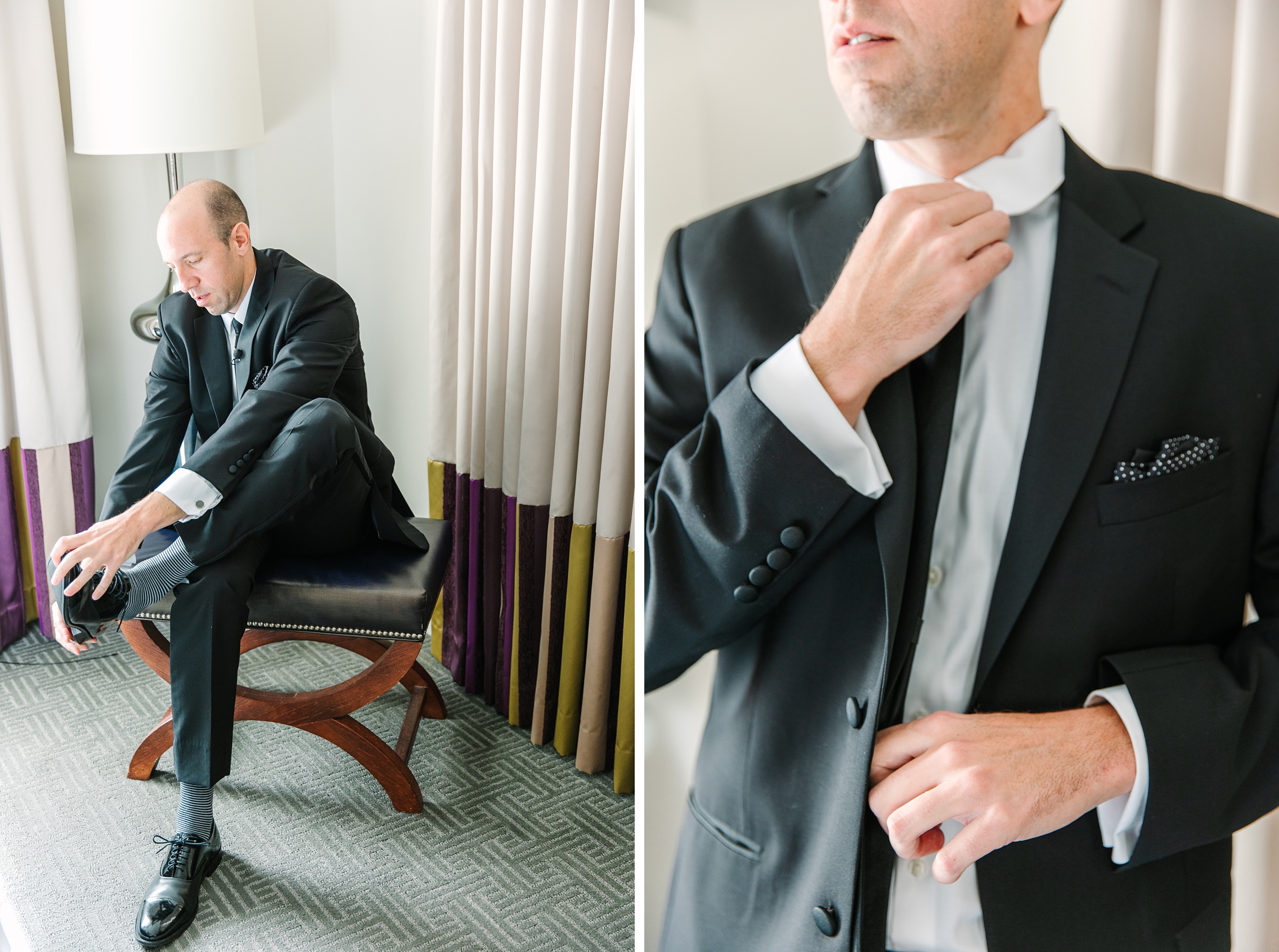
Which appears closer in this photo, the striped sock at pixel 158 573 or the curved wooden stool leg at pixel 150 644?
the striped sock at pixel 158 573

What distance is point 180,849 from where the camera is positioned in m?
1.89

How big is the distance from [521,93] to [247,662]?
1.60m

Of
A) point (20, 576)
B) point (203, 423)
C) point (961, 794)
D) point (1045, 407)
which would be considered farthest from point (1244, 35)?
point (20, 576)

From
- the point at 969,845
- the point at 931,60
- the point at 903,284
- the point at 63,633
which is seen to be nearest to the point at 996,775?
the point at 969,845

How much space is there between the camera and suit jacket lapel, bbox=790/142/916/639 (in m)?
0.55

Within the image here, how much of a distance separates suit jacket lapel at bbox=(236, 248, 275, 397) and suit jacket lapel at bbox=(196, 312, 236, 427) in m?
0.04

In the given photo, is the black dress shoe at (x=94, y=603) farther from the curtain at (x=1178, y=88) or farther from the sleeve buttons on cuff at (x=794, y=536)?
the curtain at (x=1178, y=88)

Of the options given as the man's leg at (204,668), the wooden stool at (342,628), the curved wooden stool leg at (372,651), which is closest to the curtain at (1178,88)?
the wooden stool at (342,628)

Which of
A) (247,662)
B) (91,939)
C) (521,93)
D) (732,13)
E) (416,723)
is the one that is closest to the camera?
(732,13)

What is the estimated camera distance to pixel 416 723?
2.31 metres

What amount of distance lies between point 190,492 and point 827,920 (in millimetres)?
1636

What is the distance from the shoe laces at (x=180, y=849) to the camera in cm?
186

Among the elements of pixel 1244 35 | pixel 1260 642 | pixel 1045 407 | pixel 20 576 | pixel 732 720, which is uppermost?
pixel 1244 35

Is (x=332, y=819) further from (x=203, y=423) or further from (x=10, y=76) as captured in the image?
(x=10, y=76)
